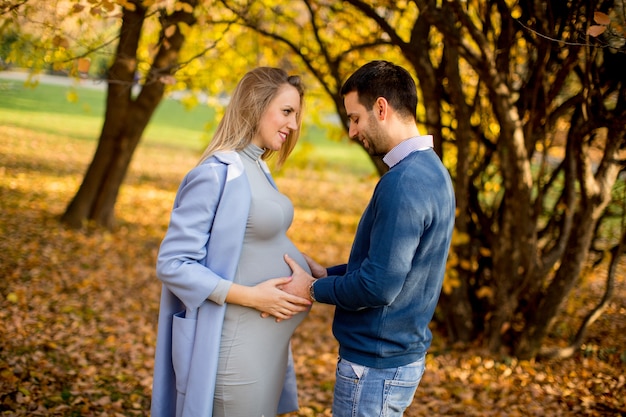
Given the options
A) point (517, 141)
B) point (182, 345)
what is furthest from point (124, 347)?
point (517, 141)

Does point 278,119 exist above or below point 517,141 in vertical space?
below

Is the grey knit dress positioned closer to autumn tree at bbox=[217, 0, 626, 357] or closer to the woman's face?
the woman's face

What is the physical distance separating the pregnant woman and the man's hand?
0.10 ft

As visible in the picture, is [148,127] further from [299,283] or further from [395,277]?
[395,277]

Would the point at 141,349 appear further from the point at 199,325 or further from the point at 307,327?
the point at 199,325

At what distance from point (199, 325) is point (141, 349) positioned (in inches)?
136

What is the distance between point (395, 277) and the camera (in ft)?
7.21

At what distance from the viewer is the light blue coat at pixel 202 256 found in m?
2.51

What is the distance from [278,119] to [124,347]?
374cm

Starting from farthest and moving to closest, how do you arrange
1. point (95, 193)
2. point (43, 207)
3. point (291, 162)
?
point (43, 207) → point (95, 193) → point (291, 162)

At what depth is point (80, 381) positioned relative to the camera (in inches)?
186

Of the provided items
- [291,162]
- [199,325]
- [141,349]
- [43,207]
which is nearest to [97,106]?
[43,207]

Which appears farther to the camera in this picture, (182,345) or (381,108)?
(182,345)

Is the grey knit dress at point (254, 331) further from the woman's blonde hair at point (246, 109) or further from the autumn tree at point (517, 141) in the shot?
the autumn tree at point (517, 141)
